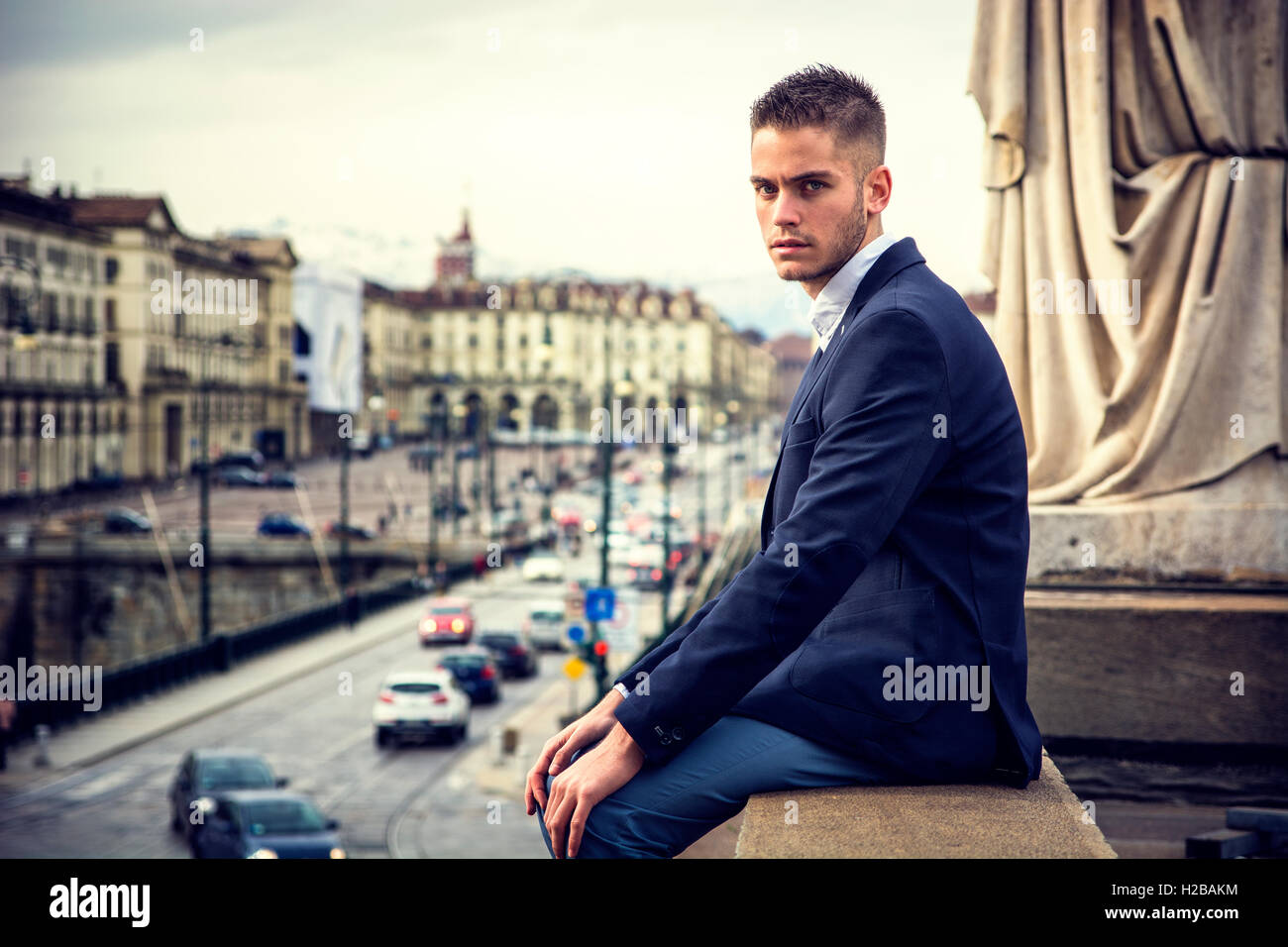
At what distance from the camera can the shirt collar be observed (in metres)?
2.85

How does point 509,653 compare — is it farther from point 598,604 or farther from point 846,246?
point 846,246

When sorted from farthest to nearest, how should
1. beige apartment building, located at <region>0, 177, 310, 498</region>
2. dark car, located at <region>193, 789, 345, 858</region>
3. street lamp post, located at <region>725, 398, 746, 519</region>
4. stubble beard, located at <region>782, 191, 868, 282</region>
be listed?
street lamp post, located at <region>725, 398, 746, 519</region>, beige apartment building, located at <region>0, 177, 310, 498</region>, dark car, located at <region>193, 789, 345, 858</region>, stubble beard, located at <region>782, 191, 868, 282</region>

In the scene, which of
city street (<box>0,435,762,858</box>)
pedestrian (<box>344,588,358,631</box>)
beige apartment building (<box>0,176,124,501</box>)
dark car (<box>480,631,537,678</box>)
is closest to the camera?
city street (<box>0,435,762,858</box>)

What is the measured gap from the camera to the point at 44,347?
221ft

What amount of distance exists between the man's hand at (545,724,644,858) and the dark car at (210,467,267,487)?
8041cm

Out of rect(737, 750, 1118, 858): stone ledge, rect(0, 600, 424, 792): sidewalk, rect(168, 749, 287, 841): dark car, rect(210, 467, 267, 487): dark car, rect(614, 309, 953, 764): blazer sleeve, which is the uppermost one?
rect(614, 309, 953, 764): blazer sleeve

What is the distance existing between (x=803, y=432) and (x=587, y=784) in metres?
0.79

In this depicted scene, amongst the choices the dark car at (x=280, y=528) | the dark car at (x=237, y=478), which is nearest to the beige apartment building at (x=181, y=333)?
the dark car at (x=237, y=478)

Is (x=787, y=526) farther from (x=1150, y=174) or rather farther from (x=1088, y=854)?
(x=1150, y=174)

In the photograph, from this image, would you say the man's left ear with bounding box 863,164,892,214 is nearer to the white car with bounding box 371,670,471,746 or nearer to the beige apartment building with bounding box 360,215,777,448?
the white car with bounding box 371,670,471,746

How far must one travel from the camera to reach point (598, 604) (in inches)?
934

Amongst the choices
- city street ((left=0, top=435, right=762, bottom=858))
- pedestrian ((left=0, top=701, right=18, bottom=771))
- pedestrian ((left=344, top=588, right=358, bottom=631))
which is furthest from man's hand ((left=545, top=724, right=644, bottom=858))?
pedestrian ((left=344, top=588, right=358, bottom=631))

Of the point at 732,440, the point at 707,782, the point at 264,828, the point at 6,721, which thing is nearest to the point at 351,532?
the point at 6,721
